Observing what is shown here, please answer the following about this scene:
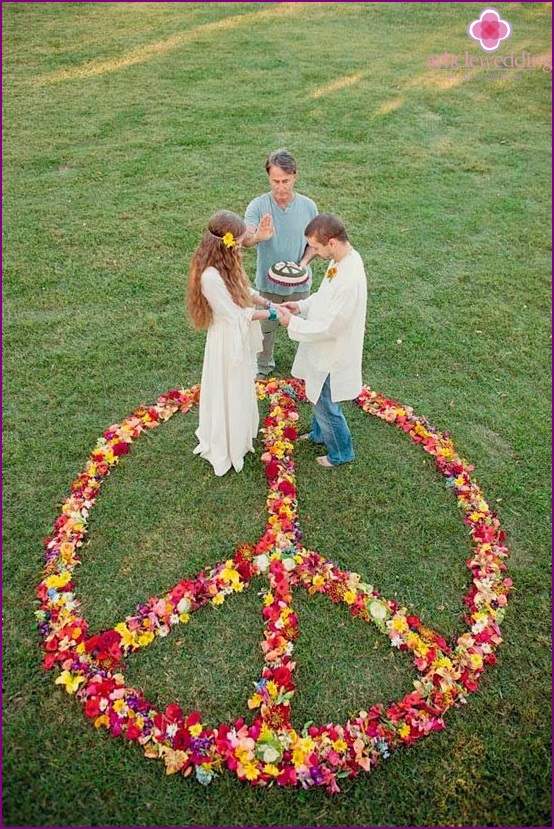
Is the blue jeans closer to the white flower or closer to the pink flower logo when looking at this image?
the white flower

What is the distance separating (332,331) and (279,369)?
2.04 meters

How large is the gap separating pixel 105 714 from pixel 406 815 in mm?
1976

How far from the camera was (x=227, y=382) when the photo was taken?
5.09 metres

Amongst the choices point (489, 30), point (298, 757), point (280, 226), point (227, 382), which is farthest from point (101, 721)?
point (489, 30)

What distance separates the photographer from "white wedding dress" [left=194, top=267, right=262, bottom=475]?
4.72 meters

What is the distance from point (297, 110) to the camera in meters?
12.1

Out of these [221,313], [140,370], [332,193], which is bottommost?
[140,370]

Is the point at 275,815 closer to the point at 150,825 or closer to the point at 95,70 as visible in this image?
the point at 150,825

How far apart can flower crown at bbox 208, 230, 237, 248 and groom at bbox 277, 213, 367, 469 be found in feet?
1.89

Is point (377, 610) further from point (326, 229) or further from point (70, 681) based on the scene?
point (326, 229)

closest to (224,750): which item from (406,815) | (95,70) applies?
(406,815)

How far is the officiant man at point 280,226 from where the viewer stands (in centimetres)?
506
